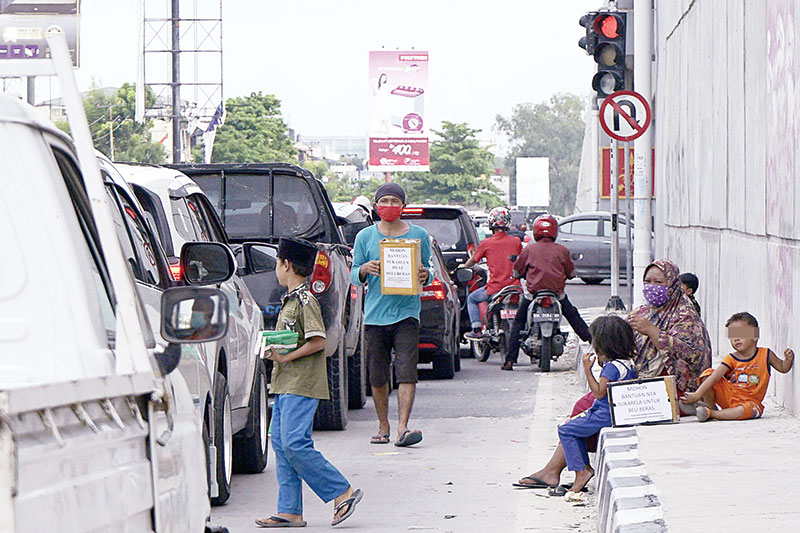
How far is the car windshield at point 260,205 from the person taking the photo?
12.2m

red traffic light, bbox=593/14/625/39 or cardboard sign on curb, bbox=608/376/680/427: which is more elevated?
red traffic light, bbox=593/14/625/39

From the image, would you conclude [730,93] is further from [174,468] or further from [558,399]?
[174,468]

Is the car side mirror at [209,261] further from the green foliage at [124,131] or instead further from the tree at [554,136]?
the tree at [554,136]

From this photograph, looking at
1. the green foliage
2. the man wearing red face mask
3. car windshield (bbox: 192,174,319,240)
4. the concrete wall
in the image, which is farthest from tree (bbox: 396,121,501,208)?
the man wearing red face mask

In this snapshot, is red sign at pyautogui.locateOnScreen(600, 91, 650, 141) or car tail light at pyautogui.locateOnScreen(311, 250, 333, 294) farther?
red sign at pyautogui.locateOnScreen(600, 91, 650, 141)

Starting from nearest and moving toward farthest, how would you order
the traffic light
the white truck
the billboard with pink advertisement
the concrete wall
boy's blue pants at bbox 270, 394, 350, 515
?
the white truck
boy's blue pants at bbox 270, 394, 350, 515
the concrete wall
the traffic light
the billboard with pink advertisement

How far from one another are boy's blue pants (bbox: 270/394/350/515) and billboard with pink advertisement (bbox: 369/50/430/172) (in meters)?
72.2

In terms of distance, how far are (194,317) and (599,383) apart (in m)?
4.59

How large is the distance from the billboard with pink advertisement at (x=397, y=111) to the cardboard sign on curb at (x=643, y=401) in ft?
232

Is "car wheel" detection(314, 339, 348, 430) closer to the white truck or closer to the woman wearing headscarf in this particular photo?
the woman wearing headscarf

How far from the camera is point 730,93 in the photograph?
1302cm

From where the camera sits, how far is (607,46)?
50.0 feet

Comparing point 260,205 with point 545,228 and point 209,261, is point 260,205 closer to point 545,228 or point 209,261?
point 545,228

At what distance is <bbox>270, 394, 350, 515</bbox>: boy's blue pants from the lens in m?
7.07
